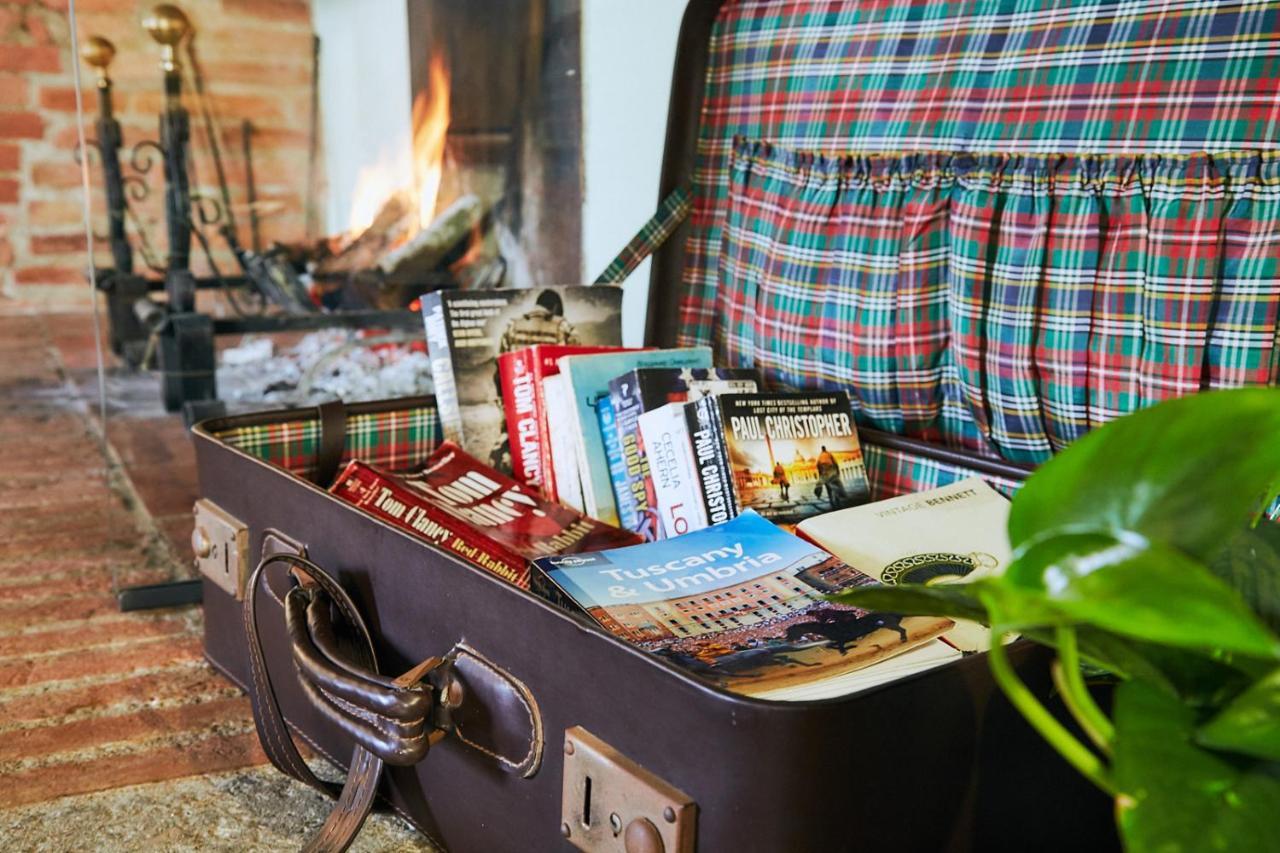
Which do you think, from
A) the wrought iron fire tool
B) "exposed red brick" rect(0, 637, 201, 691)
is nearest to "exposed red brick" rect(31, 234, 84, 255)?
the wrought iron fire tool

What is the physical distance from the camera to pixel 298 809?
69 cm

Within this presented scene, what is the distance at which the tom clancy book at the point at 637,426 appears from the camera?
2.91ft

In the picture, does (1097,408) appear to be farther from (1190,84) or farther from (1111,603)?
(1111,603)

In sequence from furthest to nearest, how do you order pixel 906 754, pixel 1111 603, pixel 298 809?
pixel 298 809
pixel 906 754
pixel 1111 603

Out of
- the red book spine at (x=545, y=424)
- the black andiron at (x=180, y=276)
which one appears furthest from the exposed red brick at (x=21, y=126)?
the red book spine at (x=545, y=424)

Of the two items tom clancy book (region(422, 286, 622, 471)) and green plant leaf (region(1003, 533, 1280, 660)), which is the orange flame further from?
green plant leaf (region(1003, 533, 1280, 660))

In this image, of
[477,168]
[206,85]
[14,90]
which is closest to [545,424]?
[477,168]

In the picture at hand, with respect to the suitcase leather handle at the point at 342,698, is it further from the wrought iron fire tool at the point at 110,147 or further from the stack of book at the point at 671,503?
the wrought iron fire tool at the point at 110,147

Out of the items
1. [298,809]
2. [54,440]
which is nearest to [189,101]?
[54,440]

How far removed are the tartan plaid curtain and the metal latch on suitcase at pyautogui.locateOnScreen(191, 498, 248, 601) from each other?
1.64 ft

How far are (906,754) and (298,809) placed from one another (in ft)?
1.39

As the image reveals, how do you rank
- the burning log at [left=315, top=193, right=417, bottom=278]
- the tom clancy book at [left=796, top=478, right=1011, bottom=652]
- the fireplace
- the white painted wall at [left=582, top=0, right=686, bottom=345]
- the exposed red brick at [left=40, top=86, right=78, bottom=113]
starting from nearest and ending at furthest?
1. the tom clancy book at [left=796, top=478, right=1011, bottom=652]
2. the white painted wall at [left=582, top=0, right=686, bottom=345]
3. the fireplace
4. the burning log at [left=315, top=193, right=417, bottom=278]
5. the exposed red brick at [left=40, top=86, right=78, bottom=113]

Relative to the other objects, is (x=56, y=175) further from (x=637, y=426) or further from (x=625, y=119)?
(x=637, y=426)

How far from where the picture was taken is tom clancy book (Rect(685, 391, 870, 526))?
32.5 inches
